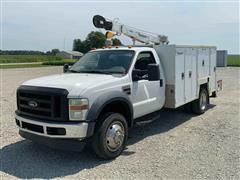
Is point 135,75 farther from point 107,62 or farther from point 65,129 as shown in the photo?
point 65,129

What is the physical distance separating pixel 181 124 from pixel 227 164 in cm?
274

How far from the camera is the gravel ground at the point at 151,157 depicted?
4.52 m

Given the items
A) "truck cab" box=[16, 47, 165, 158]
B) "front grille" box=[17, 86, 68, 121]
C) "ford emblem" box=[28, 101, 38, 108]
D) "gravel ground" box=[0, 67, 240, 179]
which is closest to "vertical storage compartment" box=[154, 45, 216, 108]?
"truck cab" box=[16, 47, 165, 158]

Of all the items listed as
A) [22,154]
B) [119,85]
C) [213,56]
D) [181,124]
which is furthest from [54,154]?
[213,56]

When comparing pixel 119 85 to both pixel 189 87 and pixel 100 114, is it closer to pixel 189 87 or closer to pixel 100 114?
pixel 100 114

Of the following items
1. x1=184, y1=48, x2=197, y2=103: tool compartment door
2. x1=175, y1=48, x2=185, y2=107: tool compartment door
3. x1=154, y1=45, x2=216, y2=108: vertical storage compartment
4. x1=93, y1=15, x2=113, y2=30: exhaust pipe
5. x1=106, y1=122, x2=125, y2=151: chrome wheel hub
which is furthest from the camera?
x1=93, y1=15, x2=113, y2=30: exhaust pipe

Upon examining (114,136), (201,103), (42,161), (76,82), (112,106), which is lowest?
(42,161)

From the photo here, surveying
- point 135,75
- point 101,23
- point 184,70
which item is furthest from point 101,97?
point 101,23

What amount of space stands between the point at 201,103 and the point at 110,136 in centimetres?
454

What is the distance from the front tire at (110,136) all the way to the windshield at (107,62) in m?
1.06

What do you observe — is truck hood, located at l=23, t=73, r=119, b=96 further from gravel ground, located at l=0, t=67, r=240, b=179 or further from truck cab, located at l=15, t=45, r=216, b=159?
gravel ground, located at l=0, t=67, r=240, b=179

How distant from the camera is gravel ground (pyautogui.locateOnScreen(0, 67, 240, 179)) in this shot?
4.52m

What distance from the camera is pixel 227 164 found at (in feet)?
15.9

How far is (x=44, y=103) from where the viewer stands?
4.82 metres
